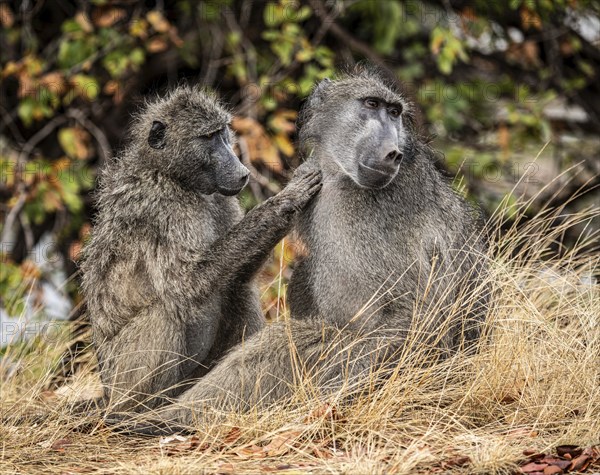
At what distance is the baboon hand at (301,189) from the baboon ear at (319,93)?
1.04 feet

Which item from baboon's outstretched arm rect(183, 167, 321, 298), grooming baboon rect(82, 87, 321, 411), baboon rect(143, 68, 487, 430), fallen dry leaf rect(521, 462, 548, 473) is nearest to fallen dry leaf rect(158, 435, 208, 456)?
baboon rect(143, 68, 487, 430)

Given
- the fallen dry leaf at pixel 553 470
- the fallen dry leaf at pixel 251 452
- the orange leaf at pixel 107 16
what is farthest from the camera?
the orange leaf at pixel 107 16

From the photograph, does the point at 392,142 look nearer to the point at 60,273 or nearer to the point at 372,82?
the point at 372,82

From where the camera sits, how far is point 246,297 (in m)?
4.57

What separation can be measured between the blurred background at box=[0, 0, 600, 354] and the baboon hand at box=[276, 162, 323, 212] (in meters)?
2.49

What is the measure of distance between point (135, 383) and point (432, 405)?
4.32 feet

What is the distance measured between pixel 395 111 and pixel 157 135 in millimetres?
1130

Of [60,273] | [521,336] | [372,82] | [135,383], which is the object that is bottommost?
[60,273]

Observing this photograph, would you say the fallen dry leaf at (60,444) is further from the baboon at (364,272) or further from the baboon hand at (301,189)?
the baboon hand at (301,189)

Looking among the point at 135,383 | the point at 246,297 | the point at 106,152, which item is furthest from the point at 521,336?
the point at 106,152

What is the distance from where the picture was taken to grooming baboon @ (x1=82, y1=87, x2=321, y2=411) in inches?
165

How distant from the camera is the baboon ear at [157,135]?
176 inches

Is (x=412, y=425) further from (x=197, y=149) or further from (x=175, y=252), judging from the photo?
(x=197, y=149)

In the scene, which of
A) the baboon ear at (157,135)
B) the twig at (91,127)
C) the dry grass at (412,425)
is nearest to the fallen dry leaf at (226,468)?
the dry grass at (412,425)
